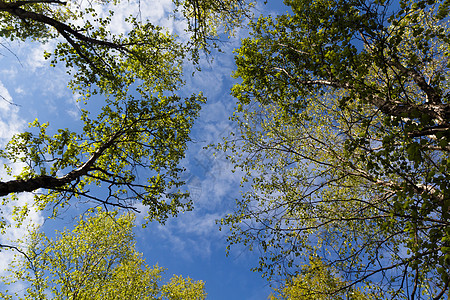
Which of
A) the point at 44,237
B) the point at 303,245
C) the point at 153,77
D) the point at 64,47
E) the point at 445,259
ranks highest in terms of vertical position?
the point at 153,77

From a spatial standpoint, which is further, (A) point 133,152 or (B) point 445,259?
(A) point 133,152

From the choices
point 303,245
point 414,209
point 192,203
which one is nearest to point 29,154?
point 192,203

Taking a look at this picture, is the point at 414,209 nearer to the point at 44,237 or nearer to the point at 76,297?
the point at 76,297

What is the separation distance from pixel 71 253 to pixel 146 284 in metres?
6.77

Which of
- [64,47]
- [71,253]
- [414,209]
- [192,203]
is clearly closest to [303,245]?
[414,209]

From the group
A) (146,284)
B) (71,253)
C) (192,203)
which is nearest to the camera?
(192,203)

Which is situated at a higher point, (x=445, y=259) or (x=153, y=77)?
(x=153, y=77)

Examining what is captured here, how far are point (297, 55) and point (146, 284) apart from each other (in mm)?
19517

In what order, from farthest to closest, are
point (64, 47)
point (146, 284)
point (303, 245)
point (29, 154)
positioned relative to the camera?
point (146, 284) → point (64, 47) → point (29, 154) → point (303, 245)

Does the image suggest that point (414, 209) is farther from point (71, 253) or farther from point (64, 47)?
point (71, 253)

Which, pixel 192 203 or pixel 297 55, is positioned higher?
pixel 297 55

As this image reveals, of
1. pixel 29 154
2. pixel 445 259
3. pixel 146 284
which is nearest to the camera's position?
pixel 445 259

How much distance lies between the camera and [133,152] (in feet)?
32.8

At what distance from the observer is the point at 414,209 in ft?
9.59
